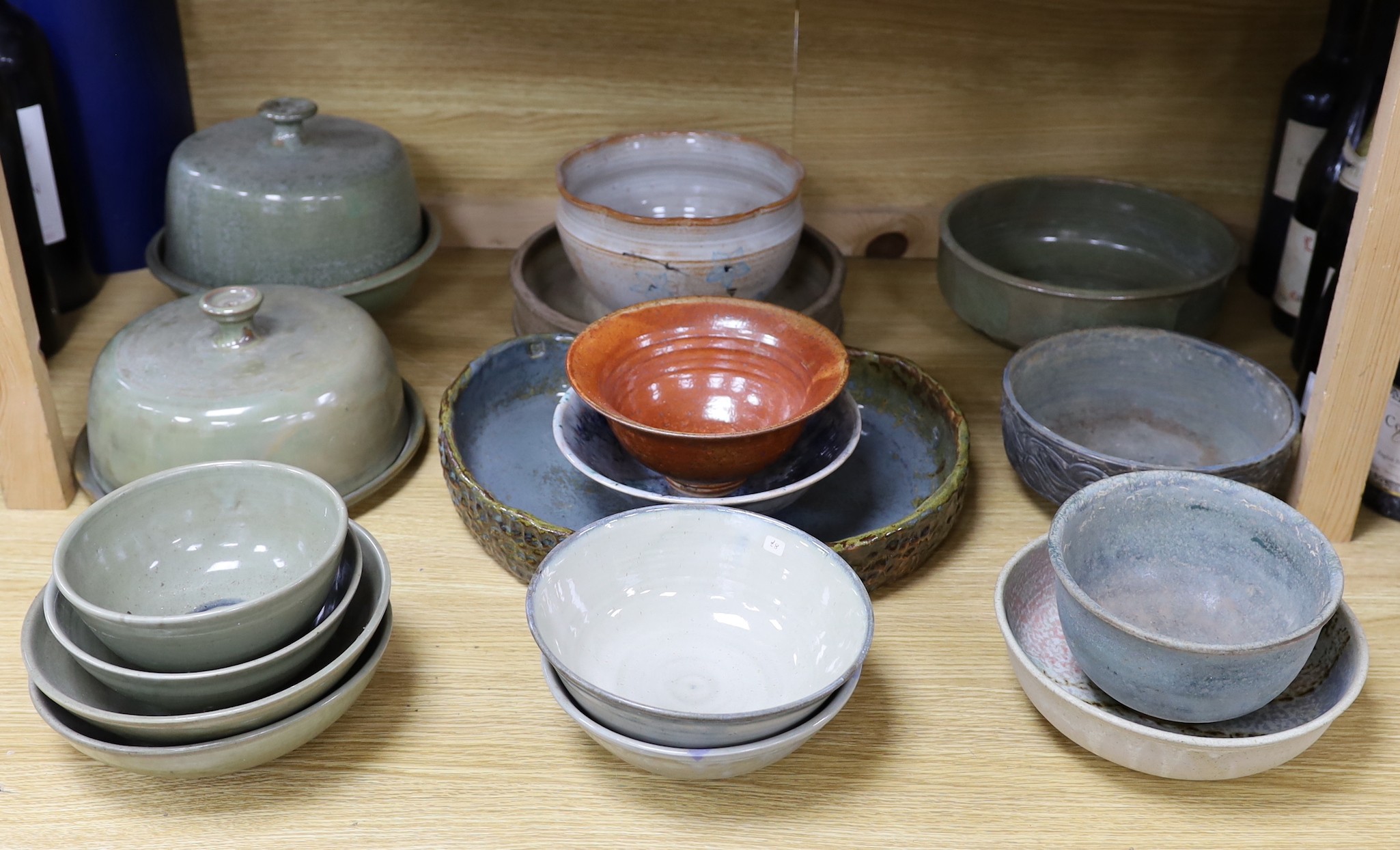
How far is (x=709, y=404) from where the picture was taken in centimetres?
109

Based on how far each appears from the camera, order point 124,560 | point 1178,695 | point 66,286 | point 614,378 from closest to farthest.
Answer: point 1178,695, point 124,560, point 614,378, point 66,286

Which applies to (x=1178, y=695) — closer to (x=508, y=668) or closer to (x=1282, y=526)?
(x=1282, y=526)

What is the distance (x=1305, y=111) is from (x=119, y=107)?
1.23m

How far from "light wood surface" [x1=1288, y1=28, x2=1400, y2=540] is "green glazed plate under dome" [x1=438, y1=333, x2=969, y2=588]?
283 millimetres

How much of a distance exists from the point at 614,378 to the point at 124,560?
15.5 inches

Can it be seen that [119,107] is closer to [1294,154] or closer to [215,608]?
[215,608]

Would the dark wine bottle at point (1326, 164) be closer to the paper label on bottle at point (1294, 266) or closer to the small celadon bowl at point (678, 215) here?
the paper label on bottle at point (1294, 266)

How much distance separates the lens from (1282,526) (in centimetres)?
87

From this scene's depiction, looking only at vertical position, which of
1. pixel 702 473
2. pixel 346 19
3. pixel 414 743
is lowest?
pixel 414 743

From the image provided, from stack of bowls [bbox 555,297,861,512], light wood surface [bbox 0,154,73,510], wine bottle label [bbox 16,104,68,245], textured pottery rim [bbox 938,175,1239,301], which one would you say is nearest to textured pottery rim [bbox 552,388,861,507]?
stack of bowls [bbox 555,297,861,512]

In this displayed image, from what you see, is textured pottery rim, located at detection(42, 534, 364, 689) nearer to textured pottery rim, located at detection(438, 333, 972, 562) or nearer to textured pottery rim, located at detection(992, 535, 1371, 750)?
textured pottery rim, located at detection(438, 333, 972, 562)

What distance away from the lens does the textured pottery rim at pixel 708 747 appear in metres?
0.75

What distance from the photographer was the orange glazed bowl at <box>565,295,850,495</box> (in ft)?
3.38

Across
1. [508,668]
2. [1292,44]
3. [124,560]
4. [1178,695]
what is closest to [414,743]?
[508,668]
